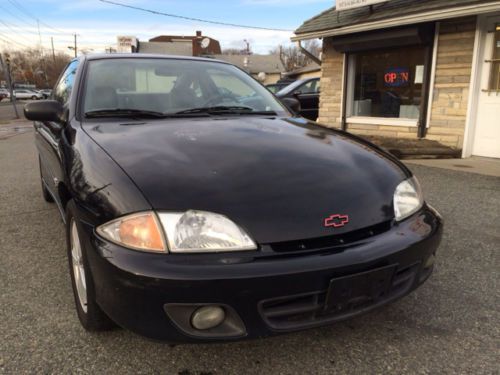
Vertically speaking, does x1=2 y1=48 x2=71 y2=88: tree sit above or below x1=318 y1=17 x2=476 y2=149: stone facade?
above

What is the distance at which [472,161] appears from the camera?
276 inches

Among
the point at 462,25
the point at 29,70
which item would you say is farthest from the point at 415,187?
the point at 29,70

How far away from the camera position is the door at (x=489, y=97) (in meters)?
6.90

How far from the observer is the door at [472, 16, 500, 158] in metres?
6.90

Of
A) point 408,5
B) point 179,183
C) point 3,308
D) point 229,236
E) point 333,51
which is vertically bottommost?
point 3,308

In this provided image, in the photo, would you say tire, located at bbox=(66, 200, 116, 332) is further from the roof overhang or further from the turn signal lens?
the roof overhang

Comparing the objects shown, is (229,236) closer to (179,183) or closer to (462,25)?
(179,183)

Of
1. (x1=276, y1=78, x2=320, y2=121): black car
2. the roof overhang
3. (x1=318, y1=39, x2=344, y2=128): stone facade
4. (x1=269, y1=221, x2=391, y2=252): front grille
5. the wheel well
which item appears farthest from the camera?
(x1=276, y1=78, x2=320, y2=121): black car

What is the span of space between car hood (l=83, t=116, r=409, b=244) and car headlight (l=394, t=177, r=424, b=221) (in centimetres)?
4

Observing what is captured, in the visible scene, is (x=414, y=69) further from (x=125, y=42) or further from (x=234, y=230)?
(x=125, y=42)

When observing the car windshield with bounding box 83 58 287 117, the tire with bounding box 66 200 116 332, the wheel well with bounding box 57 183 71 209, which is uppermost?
the car windshield with bounding box 83 58 287 117

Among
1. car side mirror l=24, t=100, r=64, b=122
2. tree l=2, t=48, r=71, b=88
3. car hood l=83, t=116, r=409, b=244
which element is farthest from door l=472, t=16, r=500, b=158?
tree l=2, t=48, r=71, b=88

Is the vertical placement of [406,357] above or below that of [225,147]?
below

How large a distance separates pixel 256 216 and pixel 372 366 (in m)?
0.89
